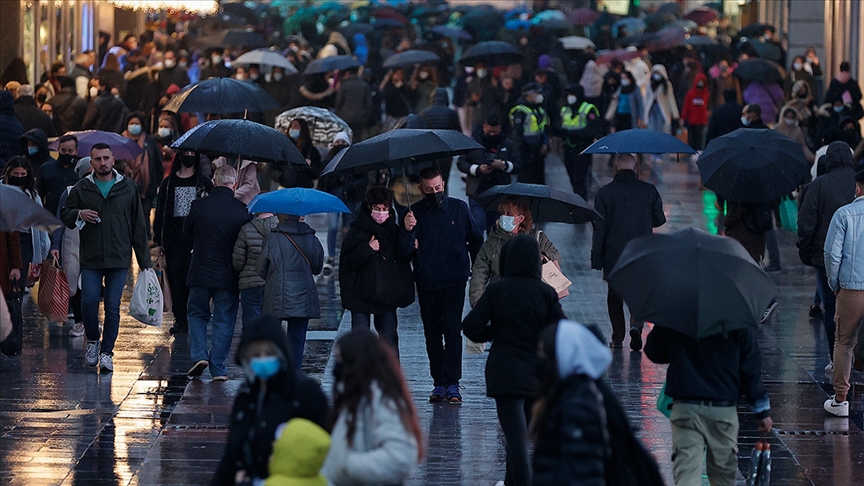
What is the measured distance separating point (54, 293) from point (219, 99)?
3077 millimetres

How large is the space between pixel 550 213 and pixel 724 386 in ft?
12.4

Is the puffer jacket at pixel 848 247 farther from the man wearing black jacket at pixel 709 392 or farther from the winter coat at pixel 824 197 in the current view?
the man wearing black jacket at pixel 709 392

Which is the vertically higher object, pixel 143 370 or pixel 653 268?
pixel 653 268

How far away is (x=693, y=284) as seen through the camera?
22.9 feet

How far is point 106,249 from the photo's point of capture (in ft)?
36.3

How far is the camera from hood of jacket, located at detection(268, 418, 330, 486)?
17.2 ft

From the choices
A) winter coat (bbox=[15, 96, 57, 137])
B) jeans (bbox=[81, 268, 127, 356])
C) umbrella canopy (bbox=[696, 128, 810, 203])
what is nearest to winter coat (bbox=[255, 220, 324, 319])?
jeans (bbox=[81, 268, 127, 356])

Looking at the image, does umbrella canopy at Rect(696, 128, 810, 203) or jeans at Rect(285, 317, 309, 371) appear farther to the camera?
umbrella canopy at Rect(696, 128, 810, 203)

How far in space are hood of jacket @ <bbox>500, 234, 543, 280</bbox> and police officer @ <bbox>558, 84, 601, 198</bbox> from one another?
11.6m

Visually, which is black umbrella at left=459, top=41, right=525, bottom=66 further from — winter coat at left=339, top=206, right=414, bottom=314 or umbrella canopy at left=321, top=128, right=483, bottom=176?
winter coat at left=339, top=206, right=414, bottom=314

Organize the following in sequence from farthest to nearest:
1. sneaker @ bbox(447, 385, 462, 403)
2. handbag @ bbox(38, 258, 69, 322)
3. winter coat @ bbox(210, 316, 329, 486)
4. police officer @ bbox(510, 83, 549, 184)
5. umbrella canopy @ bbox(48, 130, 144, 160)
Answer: police officer @ bbox(510, 83, 549, 184) → umbrella canopy @ bbox(48, 130, 144, 160) → handbag @ bbox(38, 258, 69, 322) → sneaker @ bbox(447, 385, 462, 403) → winter coat @ bbox(210, 316, 329, 486)

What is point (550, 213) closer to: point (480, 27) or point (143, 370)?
point (143, 370)

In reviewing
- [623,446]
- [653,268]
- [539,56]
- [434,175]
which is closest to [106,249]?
[434,175]

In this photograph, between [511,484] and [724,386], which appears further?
[511,484]
